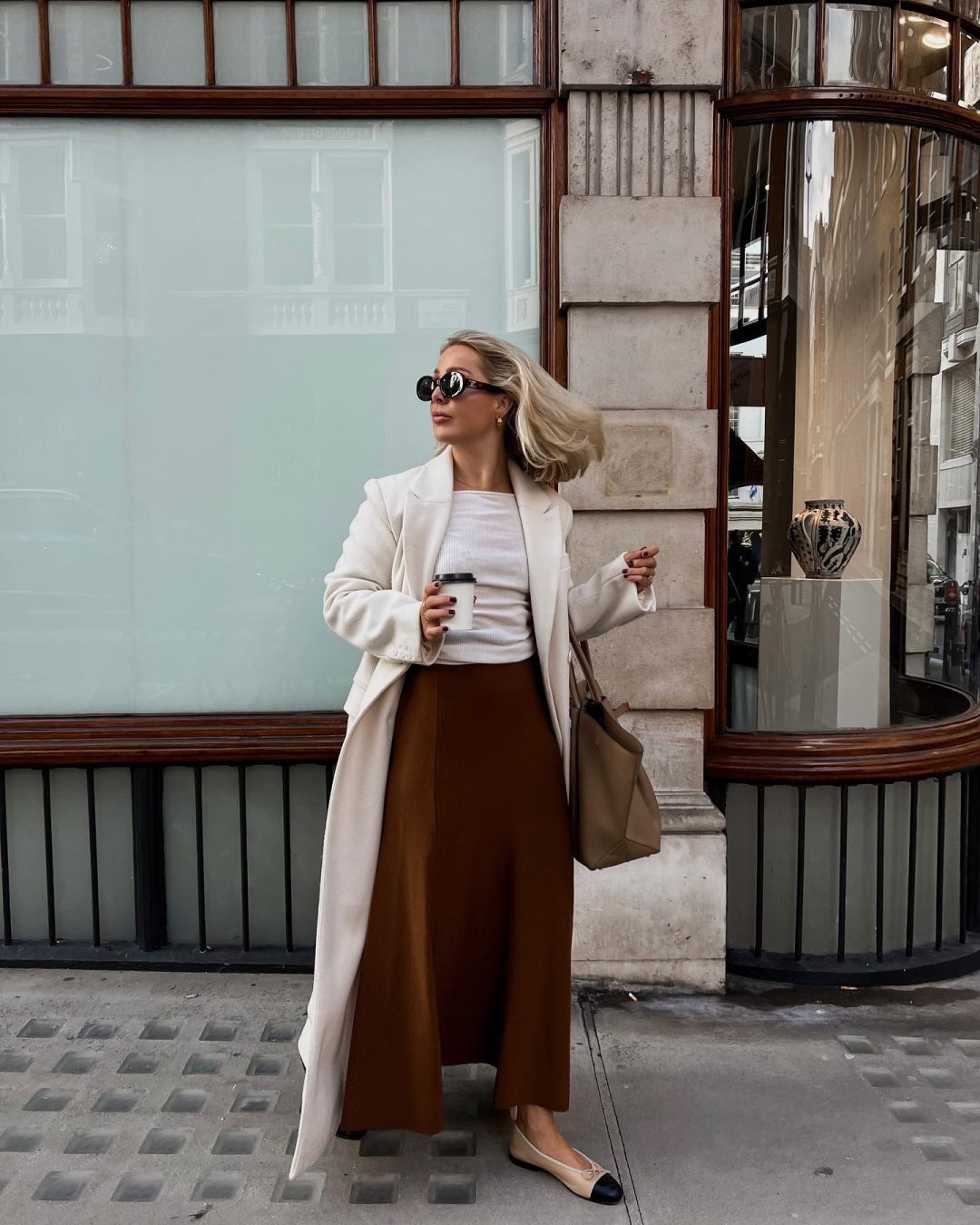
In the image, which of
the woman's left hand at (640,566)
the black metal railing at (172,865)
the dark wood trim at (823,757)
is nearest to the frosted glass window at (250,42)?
the woman's left hand at (640,566)

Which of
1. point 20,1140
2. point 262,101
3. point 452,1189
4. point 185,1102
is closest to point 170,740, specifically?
point 185,1102

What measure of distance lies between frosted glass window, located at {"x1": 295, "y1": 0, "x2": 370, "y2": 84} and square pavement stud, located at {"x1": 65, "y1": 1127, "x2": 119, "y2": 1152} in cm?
375

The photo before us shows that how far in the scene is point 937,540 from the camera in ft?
15.9

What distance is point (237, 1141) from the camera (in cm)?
323

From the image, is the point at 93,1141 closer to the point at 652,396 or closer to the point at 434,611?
the point at 434,611

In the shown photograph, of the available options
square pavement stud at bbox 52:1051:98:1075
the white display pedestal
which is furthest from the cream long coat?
the white display pedestal

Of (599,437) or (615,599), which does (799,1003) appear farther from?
(599,437)

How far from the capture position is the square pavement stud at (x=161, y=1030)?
154 inches

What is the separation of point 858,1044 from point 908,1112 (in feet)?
1.53

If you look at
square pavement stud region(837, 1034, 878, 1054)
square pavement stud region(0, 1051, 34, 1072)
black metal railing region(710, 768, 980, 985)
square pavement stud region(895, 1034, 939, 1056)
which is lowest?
square pavement stud region(895, 1034, 939, 1056)

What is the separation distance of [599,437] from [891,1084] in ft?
7.45

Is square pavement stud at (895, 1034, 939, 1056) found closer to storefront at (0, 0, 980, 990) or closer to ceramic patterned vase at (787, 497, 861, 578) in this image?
storefront at (0, 0, 980, 990)

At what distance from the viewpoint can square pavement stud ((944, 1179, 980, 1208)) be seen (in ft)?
9.71

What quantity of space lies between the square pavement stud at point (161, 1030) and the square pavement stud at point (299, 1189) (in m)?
1.01
